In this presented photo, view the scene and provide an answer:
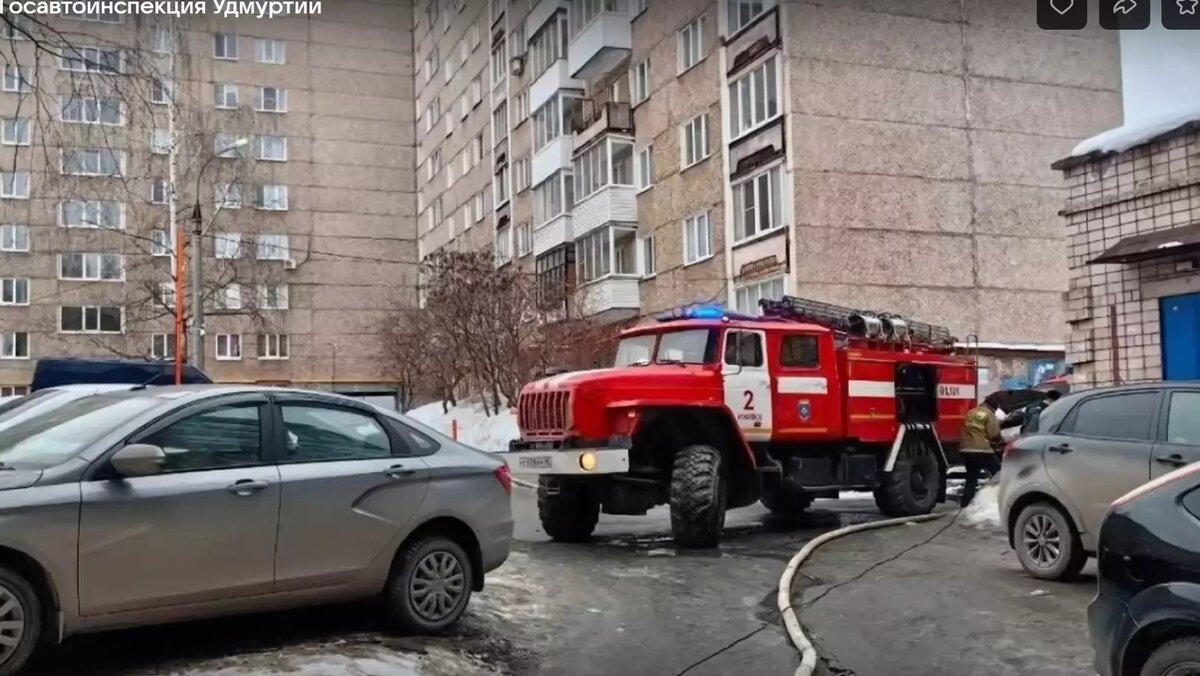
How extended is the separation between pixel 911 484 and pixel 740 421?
3.67m

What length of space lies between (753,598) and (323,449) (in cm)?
406

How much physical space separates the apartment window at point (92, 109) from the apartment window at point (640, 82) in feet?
84.8

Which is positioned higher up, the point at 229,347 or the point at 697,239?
the point at 697,239

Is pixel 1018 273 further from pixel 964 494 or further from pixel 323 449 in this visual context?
pixel 323 449

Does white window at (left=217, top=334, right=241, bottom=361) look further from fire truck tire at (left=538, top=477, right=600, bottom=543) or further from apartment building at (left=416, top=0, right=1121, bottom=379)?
fire truck tire at (left=538, top=477, right=600, bottom=543)

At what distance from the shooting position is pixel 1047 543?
31.1 ft

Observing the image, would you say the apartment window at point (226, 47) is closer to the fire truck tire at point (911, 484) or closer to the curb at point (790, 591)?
the fire truck tire at point (911, 484)

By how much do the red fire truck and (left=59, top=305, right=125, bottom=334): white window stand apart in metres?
44.3

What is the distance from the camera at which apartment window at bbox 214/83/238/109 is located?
2210 inches

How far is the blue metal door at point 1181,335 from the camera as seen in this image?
1454 cm

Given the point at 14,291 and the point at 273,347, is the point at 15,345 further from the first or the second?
the point at 273,347

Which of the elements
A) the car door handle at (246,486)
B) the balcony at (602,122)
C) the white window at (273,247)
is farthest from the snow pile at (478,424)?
the car door handle at (246,486)

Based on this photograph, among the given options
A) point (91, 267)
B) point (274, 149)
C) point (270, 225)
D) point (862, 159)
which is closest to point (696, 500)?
point (862, 159)

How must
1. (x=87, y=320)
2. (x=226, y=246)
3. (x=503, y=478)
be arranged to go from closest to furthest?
(x=503, y=478), (x=226, y=246), (x=87, y=320)
